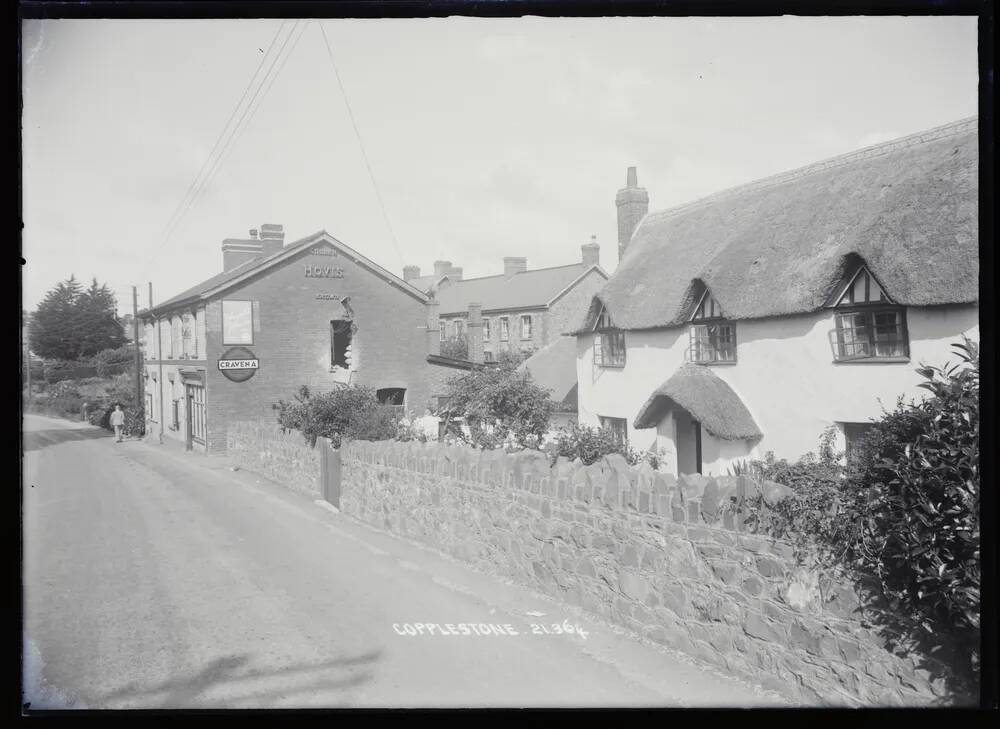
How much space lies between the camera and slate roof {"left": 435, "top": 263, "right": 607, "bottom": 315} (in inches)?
1590

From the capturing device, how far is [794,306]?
1361 cm

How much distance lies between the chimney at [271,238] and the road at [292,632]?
34.4 feet

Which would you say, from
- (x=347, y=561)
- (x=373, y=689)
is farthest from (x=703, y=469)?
(x=373, y=689)

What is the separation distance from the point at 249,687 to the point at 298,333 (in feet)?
42.5

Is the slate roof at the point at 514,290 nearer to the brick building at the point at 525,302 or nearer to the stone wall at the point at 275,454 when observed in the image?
the brick building at the point at 525,302

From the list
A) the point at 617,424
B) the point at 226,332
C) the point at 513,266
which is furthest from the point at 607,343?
the point at 513,266

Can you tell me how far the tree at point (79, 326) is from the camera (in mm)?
26902

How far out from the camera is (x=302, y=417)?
623 inches

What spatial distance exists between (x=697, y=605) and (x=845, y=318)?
8883mm

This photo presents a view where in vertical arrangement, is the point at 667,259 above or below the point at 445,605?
above

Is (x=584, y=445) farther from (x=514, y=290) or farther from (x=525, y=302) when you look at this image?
(x=514, y=290)

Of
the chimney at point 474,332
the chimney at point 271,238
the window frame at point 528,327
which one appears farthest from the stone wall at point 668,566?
the window frame at point 528,327

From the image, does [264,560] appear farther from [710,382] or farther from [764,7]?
[710,382]

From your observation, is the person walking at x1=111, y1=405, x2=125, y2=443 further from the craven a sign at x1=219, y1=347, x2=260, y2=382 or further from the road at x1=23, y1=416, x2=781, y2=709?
the road at x1=23, y1=416, x2=781, y2=709
